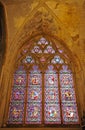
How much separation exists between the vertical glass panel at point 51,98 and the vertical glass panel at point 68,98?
0.16 metres

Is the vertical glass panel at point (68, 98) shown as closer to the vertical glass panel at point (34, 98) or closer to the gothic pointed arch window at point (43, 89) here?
the gothic pointed arch window at point (43, 89)

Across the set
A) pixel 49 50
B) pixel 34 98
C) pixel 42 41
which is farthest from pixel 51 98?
pixel 42 41

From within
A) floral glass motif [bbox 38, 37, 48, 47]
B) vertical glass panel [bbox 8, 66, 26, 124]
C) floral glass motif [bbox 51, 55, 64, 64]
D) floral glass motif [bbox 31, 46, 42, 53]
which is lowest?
vertical glass panel [bbox 8, 66, 26, 124]

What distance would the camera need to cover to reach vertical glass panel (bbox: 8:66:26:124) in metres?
6.17

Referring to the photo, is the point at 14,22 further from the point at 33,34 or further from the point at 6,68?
the point at 6,68

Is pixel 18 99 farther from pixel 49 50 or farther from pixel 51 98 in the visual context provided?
pixel 49 50

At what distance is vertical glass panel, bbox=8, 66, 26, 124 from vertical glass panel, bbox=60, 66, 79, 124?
1111 millimetres

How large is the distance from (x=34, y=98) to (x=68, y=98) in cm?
95

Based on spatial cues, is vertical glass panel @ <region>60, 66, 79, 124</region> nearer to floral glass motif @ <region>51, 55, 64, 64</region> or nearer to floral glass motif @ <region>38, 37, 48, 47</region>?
floral glass motif @ <region>51, 55, 64, 64</region>

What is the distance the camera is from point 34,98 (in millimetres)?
6555

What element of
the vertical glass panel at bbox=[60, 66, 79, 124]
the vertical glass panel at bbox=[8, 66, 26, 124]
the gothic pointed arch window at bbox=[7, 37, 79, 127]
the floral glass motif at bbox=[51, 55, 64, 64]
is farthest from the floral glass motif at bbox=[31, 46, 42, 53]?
the vertical glass panel at bbox=[60, 66, 79, 124]

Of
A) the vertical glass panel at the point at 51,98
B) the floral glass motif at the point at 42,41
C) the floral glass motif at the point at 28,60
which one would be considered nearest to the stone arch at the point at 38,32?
the floral glass motif at the point at 42,41

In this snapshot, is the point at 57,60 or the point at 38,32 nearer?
the point at 57,60

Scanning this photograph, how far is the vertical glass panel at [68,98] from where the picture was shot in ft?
20.4
